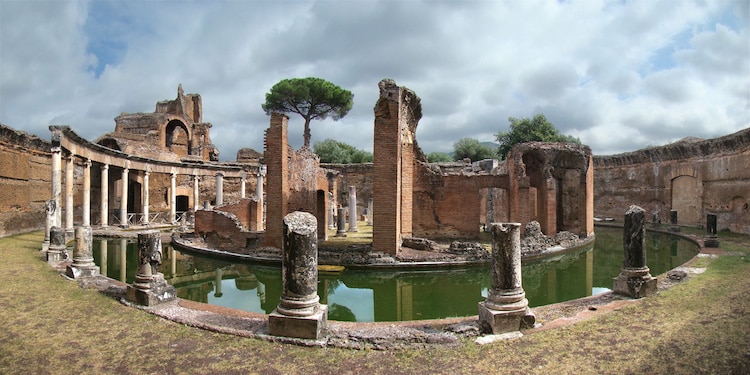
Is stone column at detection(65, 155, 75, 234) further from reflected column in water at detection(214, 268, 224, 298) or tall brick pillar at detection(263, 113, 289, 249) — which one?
tall brick pillar at detection(263, 113, 289, 249)

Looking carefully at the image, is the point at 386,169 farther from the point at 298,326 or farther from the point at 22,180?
the point at 22,180

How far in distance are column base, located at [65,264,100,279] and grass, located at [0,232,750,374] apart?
2100 mm

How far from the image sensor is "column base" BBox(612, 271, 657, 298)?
25.8ft

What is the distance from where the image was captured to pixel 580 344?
5.48 metres

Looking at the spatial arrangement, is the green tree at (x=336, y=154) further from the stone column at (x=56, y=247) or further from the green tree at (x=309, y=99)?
the stone column at (x=56, y=247)

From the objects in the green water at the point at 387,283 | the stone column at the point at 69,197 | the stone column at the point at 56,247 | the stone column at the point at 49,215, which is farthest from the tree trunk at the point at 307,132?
the stone column at the point at 56,247

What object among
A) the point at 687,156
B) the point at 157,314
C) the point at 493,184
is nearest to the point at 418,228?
the point at 493,184

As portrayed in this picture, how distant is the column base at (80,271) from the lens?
30.9ft

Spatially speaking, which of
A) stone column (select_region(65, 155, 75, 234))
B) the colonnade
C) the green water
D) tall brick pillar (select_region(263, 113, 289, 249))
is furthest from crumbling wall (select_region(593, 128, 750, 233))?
stone column (select_region(65, 155, 75, 234))

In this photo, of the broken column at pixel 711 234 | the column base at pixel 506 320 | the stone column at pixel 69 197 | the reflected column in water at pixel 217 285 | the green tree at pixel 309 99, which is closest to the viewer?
the column base at pixel 506 320

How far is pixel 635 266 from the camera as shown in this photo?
8.05 m

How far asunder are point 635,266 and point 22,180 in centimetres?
2222

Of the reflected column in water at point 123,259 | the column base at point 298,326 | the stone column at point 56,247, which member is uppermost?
the stone column at point 56,247

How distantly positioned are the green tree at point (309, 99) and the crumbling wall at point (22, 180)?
1010 inches
